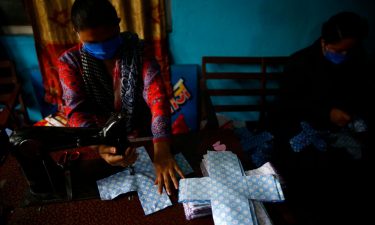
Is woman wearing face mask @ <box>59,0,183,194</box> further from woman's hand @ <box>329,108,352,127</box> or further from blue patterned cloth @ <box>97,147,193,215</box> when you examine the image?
woman's hand @ <box>329,108,352,127</box>

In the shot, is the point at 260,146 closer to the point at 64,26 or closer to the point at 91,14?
the point at 91,14

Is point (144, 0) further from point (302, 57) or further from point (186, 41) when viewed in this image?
point (302, 57)

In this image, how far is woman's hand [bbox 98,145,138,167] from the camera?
1.12 m

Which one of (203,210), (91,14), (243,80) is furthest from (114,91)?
(243,80)

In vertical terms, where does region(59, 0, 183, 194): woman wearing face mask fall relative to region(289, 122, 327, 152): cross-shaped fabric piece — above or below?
above

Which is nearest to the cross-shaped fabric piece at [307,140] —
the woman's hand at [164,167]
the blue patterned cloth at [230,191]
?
the blue patterned cloth at [230,191]

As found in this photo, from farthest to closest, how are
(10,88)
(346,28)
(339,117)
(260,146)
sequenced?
(10,88)
(260,146)
(339,117)
(346,28)

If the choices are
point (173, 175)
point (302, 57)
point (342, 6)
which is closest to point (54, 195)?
point (173, 175)

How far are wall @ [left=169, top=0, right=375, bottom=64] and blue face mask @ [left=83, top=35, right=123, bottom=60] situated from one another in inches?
49.7

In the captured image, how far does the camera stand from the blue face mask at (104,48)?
1268mm

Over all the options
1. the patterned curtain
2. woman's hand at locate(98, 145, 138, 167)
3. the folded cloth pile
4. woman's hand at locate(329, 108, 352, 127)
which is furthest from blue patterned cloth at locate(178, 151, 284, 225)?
the patterned curtain

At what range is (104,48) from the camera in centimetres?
129

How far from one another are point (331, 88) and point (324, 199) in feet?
3.13

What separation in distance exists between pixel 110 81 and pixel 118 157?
1.87ft
